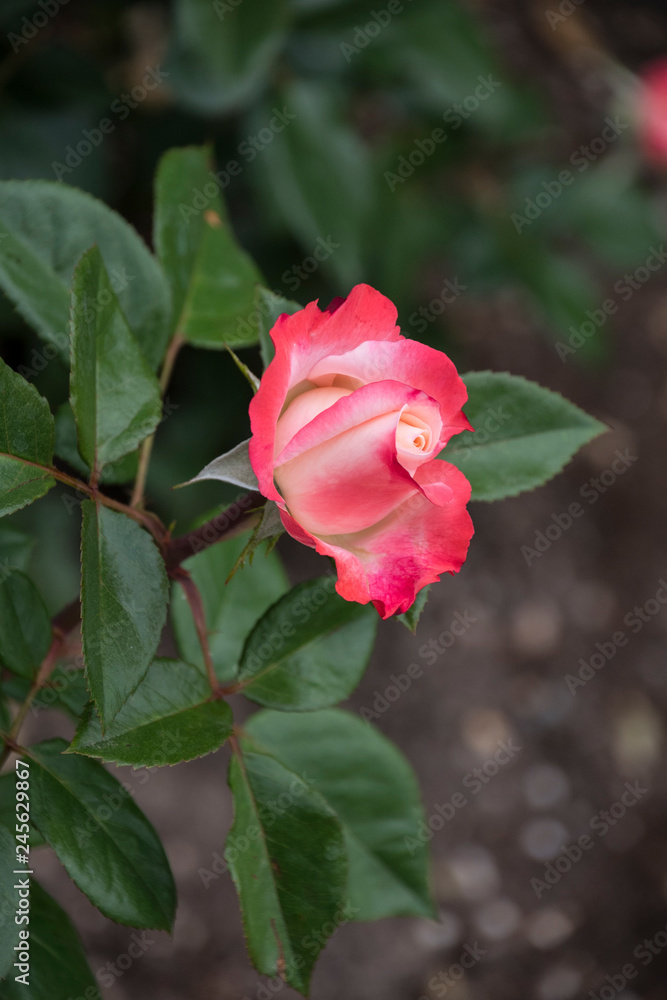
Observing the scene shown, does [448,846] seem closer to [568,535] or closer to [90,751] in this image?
[568,535]

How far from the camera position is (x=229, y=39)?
1.04m

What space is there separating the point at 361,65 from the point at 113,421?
104 centimetres

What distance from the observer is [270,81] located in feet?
4.14

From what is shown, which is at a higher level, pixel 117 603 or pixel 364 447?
pixel 364 447

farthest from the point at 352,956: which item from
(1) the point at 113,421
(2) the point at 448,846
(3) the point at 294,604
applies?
(1) the point at 113,421
